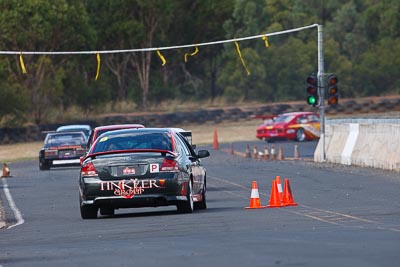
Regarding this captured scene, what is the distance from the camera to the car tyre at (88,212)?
18375 millimetres

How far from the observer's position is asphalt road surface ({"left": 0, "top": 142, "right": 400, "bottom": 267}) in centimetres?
1152

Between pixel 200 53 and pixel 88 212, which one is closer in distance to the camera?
pixel 88 212

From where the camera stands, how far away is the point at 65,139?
41.9m

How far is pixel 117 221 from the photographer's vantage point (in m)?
18.0

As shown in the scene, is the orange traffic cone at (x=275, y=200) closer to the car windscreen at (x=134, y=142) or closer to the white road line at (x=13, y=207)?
the car windscreen at (x=134, y=142)

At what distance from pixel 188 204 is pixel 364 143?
1607 centimetres

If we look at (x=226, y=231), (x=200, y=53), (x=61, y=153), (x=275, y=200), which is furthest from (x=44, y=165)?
(x=200, y=53)

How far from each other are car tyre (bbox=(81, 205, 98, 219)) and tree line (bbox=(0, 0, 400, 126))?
163 ft

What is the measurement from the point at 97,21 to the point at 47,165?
37.5 meters

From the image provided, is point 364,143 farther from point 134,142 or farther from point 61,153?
point 134,142

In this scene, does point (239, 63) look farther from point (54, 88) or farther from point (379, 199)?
point (379, 199)

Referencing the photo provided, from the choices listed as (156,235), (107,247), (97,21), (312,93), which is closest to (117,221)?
(156,235)

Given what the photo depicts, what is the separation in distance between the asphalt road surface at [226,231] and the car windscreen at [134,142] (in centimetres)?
110

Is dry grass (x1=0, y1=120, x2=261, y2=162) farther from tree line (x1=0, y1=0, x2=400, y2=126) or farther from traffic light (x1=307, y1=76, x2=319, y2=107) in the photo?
traffic light (x1=307, y1=76, x2=319, y2=107)
